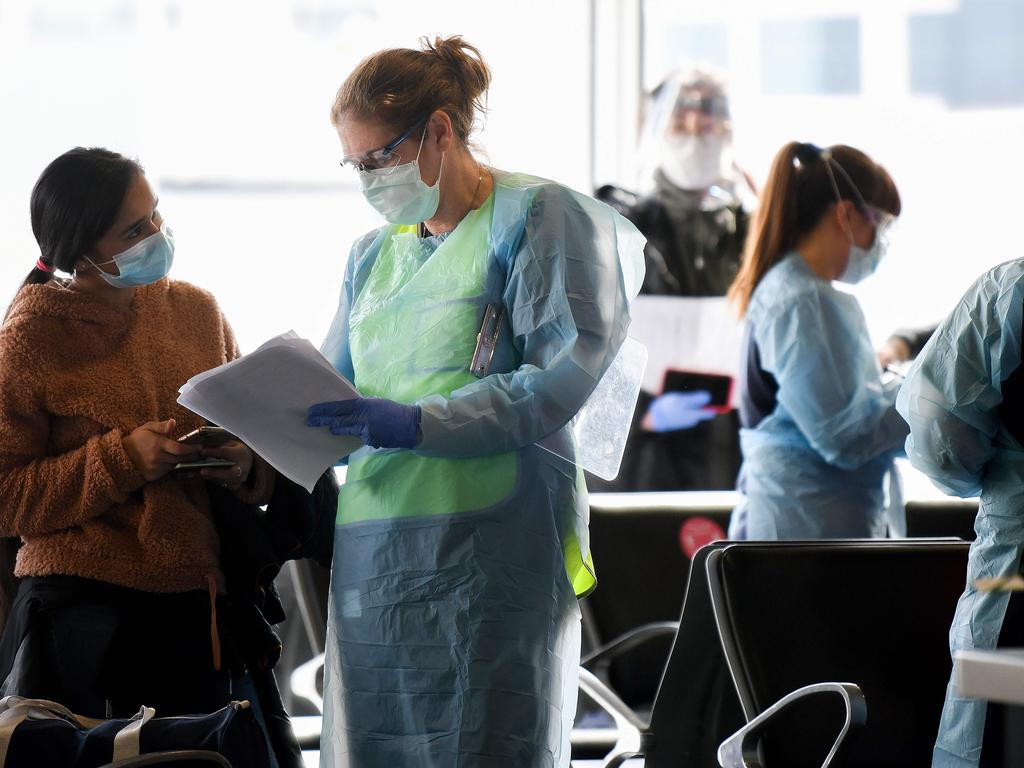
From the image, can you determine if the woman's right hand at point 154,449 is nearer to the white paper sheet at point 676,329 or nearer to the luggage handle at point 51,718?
the luggage handle at point 51,718

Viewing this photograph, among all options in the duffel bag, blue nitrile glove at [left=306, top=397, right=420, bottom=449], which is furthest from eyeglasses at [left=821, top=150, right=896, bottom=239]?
the duffel bag

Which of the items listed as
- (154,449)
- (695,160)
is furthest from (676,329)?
(154,449)

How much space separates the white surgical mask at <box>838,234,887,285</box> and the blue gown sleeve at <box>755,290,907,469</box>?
81 millimetres

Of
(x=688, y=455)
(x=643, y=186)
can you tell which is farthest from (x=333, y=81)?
(x=688, y=455)

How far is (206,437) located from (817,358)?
3.69 ft

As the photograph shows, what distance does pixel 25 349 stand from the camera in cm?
152

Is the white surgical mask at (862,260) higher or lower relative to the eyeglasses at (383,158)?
lower

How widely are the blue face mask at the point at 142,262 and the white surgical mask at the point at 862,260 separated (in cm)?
126

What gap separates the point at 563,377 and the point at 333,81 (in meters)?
2.11

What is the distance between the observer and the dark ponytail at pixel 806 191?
2.27m

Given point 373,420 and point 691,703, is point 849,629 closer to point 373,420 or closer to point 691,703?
point 691,703

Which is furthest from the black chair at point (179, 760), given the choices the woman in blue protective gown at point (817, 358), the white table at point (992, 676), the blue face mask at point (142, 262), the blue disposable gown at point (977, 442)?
the woman in blue protective gown at point (817, 358)

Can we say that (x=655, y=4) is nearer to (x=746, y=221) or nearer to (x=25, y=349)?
(x=746, y=221)

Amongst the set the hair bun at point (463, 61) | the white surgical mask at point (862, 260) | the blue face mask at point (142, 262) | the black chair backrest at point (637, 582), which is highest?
the hair bun at point (463, 61)
